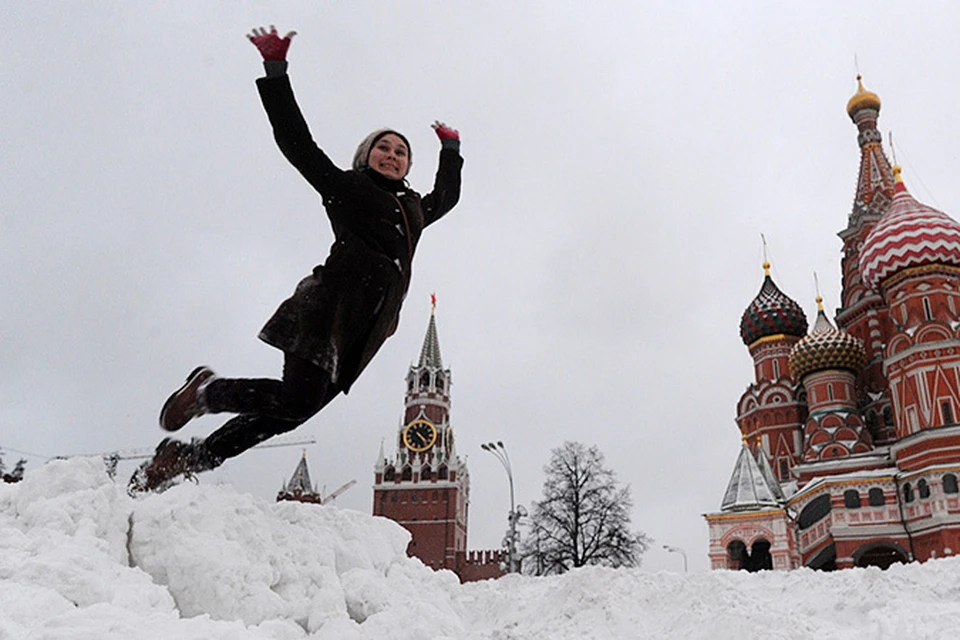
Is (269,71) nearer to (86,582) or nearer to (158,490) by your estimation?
(158,490)

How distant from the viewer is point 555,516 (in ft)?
107

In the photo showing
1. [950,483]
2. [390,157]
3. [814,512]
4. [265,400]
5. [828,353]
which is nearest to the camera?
[265,400]

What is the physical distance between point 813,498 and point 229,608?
1018 inches

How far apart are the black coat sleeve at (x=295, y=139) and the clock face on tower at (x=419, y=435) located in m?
58.5

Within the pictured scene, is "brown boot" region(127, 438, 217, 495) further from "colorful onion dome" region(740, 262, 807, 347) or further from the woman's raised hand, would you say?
"colorful onion dome" region(740, 262, 807, 347)

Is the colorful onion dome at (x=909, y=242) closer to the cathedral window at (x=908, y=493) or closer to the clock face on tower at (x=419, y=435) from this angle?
the cathedral window at (x=908, y=493)

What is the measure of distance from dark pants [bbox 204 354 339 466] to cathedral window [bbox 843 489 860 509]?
2447cm

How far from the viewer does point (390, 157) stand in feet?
16.2

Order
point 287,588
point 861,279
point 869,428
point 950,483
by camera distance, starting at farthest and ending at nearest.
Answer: point 861,279 < point 869,428 < point 950,483 < point 287,588

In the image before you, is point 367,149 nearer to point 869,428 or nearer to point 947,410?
point 947,410

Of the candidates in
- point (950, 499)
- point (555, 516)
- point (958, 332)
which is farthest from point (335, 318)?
point (555, 516)

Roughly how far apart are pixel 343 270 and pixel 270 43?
139 centimetres

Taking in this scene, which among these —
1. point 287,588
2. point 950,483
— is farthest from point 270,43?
point 950,483

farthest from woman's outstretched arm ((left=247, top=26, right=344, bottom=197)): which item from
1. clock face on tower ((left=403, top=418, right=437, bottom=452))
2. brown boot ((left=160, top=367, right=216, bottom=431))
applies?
clock face on tower ((left=403, top=418, right=437, bottom=452))
